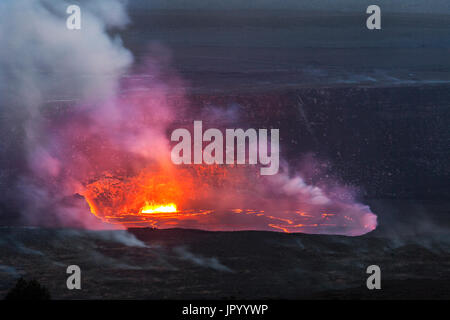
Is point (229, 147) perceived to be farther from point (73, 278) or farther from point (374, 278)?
point (73, 278)

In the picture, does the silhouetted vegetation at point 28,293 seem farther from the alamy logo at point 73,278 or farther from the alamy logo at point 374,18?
the alamy logo at point 374,18

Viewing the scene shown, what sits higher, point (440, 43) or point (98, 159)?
point (440, 43)

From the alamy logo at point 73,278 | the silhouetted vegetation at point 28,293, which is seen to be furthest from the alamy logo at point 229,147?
the silhouetted vegetation at point 28,293

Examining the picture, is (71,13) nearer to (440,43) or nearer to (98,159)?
(98,159)

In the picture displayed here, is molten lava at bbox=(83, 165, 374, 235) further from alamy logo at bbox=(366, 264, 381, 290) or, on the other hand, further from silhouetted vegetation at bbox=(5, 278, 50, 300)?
silhouetted vegetation at bbox=(5, 278, 50, 300)

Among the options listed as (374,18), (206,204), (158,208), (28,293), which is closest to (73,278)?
(28,293)

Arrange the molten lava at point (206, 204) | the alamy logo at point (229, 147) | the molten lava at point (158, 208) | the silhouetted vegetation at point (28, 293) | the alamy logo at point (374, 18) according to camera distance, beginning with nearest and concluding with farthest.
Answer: the silhouetted vegetation at point (28, 293)
the molten lava at point (206, 204)
the molten lava at point (158, 208)
the alamy logo at point (229, 147)
the alamy logo at point (374, 18)

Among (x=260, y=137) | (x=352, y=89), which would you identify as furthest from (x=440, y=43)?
(x=260, y=137)

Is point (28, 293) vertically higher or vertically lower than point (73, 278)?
lower
